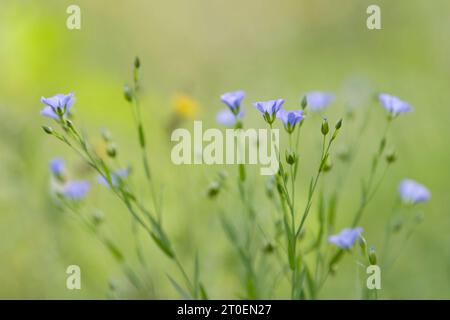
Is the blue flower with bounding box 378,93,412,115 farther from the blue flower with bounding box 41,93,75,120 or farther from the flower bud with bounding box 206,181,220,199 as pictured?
the blue flower with bounding box 41,93,75,120

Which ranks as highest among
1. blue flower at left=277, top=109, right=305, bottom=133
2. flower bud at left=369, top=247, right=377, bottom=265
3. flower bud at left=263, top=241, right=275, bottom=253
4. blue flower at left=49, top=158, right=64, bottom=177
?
blue flower at left=277, top=109, right=305, bottom=133

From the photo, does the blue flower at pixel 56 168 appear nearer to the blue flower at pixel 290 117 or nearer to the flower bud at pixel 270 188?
the flower bud at pixel 270 188

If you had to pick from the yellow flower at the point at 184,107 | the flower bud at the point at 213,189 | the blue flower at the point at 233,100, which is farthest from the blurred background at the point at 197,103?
the blue flower at the point at 233,100

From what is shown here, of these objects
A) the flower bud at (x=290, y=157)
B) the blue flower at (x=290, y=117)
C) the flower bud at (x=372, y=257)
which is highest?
the blue flower at (x=290, y=117)

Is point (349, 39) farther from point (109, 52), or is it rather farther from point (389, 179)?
point (109, 52)

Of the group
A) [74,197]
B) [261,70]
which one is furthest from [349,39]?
[74,197]

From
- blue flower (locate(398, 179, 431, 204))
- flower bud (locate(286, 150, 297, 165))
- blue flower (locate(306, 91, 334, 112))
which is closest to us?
flower bud (locate(286, 150, 297, 165))

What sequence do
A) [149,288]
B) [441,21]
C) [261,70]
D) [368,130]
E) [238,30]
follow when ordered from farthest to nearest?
1. [238,30]
2. [261,70]
3. [368,130]
4. [441,21]
5. [149,288]

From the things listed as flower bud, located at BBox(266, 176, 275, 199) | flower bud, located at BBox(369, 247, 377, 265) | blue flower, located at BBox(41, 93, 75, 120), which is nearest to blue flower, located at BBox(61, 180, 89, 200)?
blue flower, located at BBox(41, 93, 75, 120)

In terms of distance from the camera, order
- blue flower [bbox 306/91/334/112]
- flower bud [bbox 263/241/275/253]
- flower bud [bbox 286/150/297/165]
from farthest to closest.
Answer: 1. blue flower [bbox 306/91/334/112]
2. flower bud [bbox 263/241/275/253]
3. flower bud [bbox 286/150/297/165]
